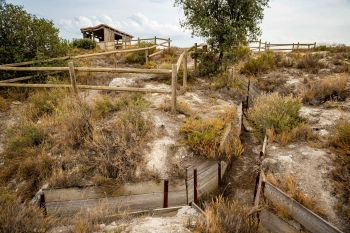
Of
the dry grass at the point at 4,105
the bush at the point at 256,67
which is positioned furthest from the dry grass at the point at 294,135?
the dry grass at the point at 4,105

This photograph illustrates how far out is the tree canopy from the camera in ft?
25.4

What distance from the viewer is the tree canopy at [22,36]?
7.74 m

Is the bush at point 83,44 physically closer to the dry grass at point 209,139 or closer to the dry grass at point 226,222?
the dry grass at point 209,139

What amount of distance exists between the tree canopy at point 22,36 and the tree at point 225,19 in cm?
602

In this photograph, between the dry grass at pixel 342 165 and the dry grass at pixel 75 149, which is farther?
the dry grass at pixel 75 149

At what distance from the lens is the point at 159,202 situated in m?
4.65

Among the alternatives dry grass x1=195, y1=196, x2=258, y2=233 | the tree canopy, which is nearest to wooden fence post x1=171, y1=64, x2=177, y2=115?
dry grass x1=195, y1=196, x2=258, y2=233

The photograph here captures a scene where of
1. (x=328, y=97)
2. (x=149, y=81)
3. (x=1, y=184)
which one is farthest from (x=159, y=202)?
(x=328, y=97)

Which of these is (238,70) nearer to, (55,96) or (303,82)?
(303,82)

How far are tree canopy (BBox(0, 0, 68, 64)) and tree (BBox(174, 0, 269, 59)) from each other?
6.02 meters

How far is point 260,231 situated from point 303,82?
8.83 m

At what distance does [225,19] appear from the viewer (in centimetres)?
959

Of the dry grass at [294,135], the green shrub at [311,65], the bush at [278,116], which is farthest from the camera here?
the green shrub at [311,65]

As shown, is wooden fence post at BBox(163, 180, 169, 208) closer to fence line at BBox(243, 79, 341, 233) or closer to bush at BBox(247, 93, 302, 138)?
fence line at BBox(243, 79, 341, 233)
